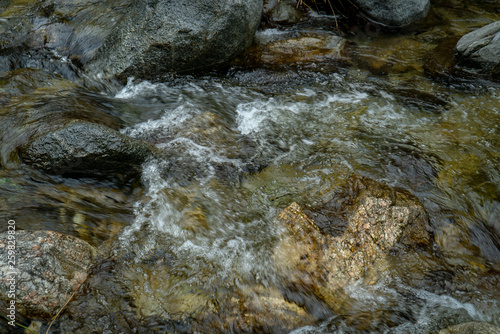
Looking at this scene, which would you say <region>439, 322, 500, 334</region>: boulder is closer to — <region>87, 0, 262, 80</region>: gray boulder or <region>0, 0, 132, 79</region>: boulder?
<region>87, 0, 262, 80</region>: gray boulder

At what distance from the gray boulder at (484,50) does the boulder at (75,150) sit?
6.57 m

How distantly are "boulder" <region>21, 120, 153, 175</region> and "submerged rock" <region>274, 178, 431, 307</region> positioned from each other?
217cm

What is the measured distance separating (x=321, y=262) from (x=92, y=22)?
6.45 m

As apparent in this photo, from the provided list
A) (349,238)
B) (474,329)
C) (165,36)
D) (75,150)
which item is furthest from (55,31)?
(474,329)

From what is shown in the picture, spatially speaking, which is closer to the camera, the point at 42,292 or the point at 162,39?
the point at 42,292

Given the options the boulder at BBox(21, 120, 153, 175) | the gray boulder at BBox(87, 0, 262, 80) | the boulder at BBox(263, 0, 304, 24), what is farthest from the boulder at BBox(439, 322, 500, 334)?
the boulder at BBox(263, 0, 304, 24)

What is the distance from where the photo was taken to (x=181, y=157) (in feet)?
14.5

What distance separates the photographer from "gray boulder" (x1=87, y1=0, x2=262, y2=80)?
5.70m

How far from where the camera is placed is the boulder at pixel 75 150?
370cm

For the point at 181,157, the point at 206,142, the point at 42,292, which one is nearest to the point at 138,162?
the point at 181,157

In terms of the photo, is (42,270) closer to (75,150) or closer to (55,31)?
(75,150)

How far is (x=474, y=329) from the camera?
249 cm

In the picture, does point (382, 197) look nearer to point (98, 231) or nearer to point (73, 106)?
point (98, 231)

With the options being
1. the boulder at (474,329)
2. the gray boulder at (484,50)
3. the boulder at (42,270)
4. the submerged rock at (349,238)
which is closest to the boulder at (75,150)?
the boulder at (42,270)
